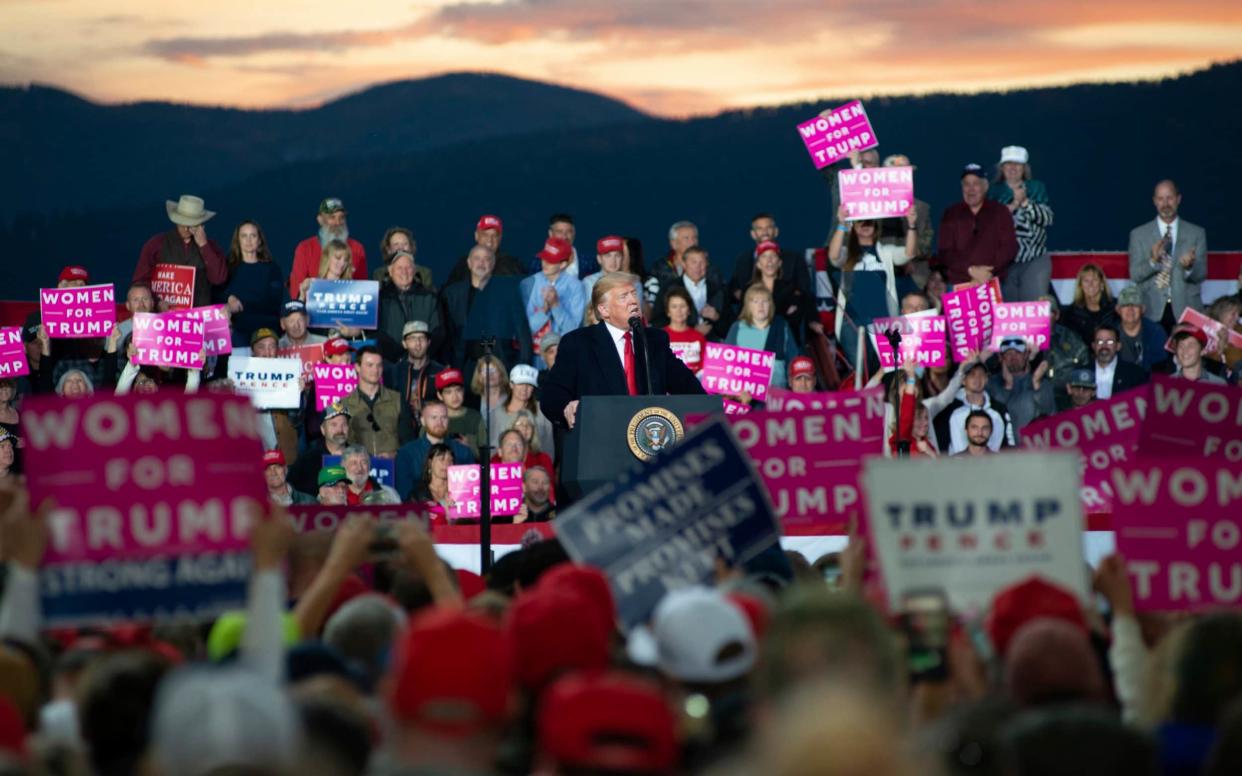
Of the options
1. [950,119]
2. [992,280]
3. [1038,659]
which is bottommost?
[1038,659]

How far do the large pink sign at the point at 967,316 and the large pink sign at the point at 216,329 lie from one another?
4905 mm

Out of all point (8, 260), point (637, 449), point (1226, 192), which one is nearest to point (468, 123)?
point (8, 260)

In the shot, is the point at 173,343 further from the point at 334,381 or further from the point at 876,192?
the point at 876,192

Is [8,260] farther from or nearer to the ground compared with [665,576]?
farther from the ground

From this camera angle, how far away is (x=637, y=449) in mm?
9219

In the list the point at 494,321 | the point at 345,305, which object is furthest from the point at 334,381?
the point at 494,321

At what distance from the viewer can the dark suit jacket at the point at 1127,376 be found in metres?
14.3

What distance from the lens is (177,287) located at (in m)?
14.6

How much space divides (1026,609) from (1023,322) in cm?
975

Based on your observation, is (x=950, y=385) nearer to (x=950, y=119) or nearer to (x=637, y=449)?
(x=637, y=449)

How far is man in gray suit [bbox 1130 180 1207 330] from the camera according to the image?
15.8m

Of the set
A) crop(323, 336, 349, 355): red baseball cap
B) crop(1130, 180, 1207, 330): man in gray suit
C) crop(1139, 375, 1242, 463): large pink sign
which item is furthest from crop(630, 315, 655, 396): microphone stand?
crop(1130, 180, 1207, 330): man in gray suit

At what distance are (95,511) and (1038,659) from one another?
8.47ft

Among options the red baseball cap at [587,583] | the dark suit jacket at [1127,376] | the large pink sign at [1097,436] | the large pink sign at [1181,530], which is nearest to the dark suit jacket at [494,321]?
the dark suit jacket at [1127,376]
